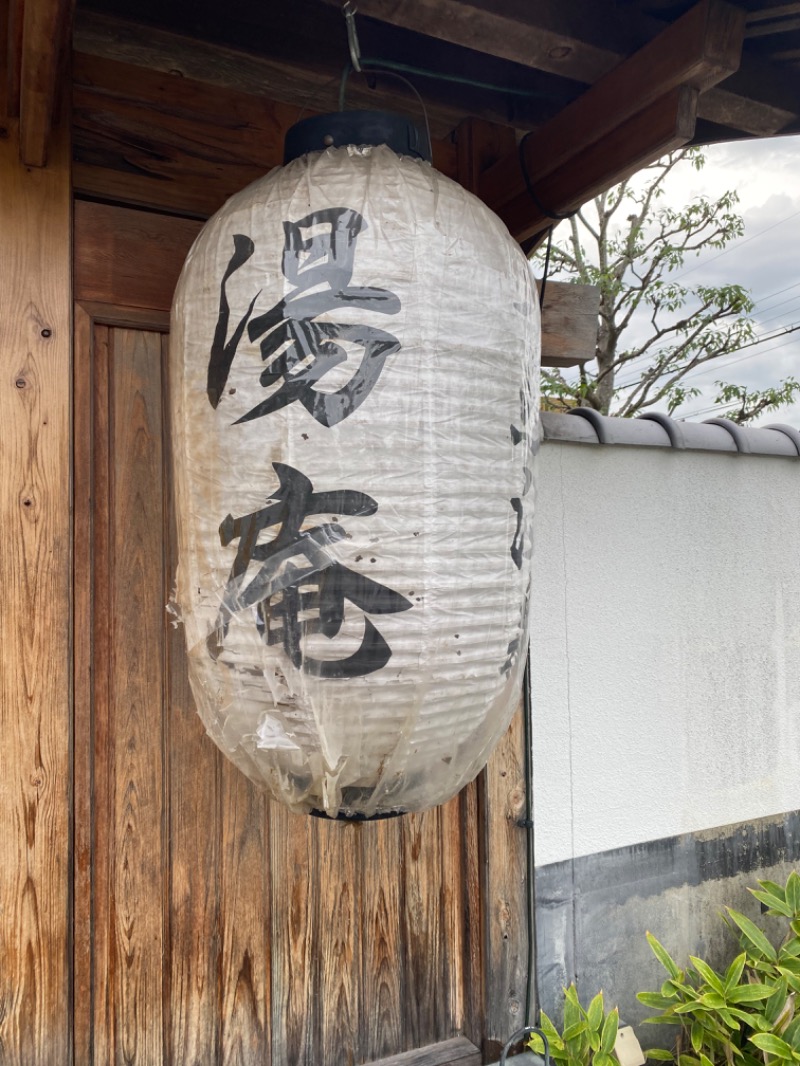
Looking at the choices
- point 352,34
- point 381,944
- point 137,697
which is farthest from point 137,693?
point 352,34

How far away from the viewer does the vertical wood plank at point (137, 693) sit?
222 cm

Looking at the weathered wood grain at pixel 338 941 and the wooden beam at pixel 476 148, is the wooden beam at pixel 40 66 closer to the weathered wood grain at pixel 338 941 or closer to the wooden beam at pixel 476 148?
the wooden beam at pixel 476 148

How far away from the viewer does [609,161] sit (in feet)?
7.40

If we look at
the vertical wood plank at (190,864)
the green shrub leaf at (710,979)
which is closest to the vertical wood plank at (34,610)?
the vertical wood plank at (190,864)

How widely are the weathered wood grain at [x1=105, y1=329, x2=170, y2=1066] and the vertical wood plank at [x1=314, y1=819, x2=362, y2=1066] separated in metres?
0.54

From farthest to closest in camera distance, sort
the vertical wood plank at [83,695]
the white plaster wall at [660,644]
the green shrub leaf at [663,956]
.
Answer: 1. the white plaster wall at [660,644]
2. the green shrub leaf at [663,956]
3. the vertical wood plank at [83,695]

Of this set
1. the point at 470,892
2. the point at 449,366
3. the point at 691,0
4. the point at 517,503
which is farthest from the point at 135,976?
the point at 691,0

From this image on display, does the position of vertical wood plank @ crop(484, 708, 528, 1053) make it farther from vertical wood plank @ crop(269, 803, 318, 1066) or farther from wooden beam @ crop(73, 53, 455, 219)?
wooden beam @ crop(73, 53, 455, 219)

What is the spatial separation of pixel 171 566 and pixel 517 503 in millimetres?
1160

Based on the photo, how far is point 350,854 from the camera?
8.54ft

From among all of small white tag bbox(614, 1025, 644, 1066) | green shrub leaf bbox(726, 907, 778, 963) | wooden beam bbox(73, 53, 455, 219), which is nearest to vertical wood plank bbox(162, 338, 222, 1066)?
wooden beam bbox(73, 53, 455, 219)

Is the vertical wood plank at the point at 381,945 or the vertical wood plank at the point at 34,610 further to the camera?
the vertical wood plank at the point at 381,945

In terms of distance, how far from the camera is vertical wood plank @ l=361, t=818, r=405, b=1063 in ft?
8.54

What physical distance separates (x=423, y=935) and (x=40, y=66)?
9.51ft
